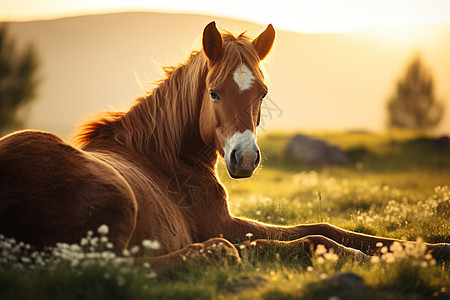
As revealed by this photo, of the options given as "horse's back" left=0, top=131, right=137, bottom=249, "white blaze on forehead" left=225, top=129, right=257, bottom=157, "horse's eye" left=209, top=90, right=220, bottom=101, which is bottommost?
"horse's back" left=0, top=131, right=137, bottom=249

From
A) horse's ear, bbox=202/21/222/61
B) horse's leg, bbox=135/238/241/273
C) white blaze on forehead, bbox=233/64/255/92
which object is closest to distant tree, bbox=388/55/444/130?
horse's ear, bbox=202/21/222/61

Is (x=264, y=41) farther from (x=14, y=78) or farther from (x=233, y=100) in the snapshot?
(x=14, y=78)

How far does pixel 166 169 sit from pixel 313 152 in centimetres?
1650

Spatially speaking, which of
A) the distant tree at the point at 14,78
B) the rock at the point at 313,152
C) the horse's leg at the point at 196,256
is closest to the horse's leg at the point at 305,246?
the horse's leg at the point at 196,256

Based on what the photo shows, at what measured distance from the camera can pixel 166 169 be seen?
5.16m

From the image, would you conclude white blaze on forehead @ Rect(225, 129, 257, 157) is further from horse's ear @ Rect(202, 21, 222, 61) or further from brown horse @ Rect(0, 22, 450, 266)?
horse's ear @ Rect(202, 21, 222, 61)

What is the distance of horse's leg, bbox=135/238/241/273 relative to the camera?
12.2ft

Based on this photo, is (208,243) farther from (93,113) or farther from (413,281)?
(93,113)

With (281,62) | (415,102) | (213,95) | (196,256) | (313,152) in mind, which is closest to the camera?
(196,256)

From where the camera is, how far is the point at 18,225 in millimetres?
3484

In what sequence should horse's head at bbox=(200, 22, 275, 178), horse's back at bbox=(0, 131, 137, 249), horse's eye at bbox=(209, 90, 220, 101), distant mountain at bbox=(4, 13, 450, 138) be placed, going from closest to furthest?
horse's back at bbox=(0, 131, 137, 249), horse's head at bbox=(200, 22, 275, 178), horse's eye at bbox=(209, 90, 220, 101), distant mountain at bbox=(4, 13, 450, 138)

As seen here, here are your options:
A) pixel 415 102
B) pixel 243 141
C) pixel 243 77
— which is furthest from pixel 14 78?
pixel 415 102

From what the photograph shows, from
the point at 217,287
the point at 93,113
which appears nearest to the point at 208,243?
the point at 217,287

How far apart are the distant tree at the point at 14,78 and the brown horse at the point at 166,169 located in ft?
116
